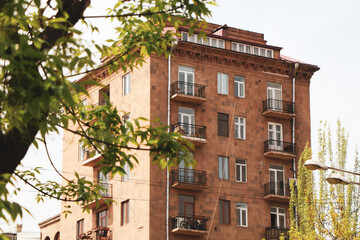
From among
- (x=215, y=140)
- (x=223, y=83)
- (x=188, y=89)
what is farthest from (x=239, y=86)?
(x=215, y=140)

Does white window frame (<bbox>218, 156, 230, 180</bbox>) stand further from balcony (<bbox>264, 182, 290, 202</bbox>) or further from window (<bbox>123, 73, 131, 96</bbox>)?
window (<bbox>123, 73, 131, 96</bbox>)

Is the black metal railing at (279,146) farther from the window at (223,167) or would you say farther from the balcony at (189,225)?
the balcony at (189,225)

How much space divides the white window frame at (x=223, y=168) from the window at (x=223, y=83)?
4.31 m

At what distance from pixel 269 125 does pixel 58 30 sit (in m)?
39.8

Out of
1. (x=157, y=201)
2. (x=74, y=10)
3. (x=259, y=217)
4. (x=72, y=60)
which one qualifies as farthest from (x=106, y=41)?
(x=259, y=217)

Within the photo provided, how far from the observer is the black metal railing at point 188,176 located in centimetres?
4300

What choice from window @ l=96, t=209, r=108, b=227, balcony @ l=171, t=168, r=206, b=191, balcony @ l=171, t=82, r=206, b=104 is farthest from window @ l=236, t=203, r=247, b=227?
window @ l=96, t=209, r=108, b=227

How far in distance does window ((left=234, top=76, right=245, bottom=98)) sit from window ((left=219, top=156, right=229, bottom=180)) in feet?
14.8

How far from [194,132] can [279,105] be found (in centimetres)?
703

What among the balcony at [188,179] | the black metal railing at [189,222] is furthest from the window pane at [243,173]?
the black metal railing at [189,222]

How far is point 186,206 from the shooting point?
43.3 metres

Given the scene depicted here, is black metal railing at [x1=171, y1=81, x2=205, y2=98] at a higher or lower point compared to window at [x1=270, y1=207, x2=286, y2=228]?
higher

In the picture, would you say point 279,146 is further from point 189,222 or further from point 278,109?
point 189,222

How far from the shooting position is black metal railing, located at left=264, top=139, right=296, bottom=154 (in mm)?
46844
